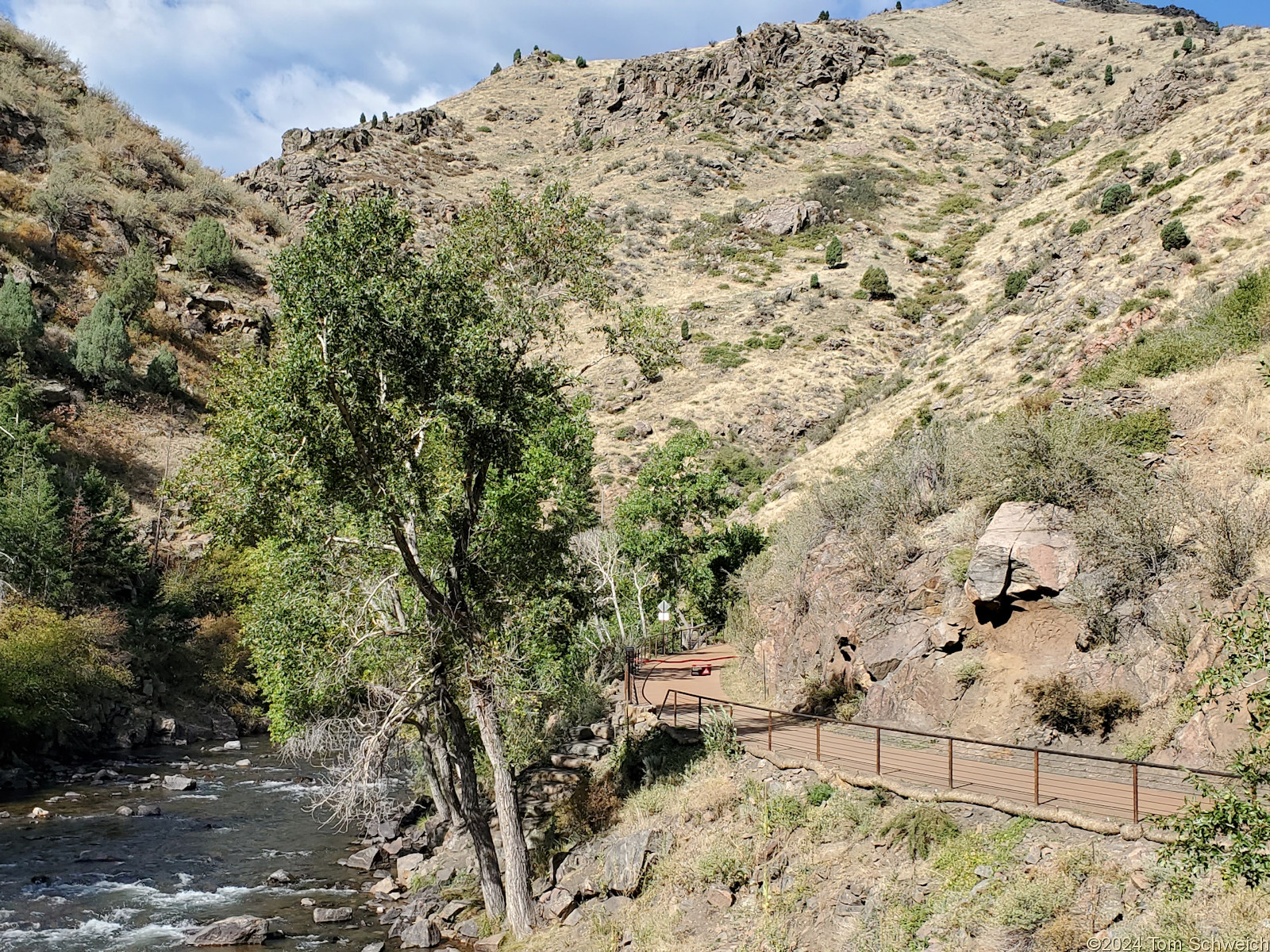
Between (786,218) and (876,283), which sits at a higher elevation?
(786,218)

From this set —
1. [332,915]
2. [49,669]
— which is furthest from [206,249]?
[332,915]

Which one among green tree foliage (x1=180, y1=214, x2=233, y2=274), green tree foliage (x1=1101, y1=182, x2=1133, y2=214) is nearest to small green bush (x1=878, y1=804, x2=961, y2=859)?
green tree foliage (x1=1101, y1=182, x2=1133, y2=214)

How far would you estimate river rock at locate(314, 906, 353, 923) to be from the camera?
1625 cm

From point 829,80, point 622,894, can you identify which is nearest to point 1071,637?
point 622,894

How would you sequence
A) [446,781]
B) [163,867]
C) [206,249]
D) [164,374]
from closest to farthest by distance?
1. [446,781]
2. [163,867]
3. [164,374]
4. [206,249]

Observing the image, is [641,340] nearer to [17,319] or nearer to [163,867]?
[163,867]

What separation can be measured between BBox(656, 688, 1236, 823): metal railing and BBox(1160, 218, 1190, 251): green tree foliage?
29.2 metres

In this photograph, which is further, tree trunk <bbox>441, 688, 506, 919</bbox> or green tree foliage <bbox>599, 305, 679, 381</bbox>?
green tree foliage <bbox>599, 305, 679, 381</bbox>

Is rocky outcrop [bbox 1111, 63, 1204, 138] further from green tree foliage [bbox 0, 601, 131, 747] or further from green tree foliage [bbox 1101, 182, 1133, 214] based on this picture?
green tree foliage [bbox 0, 601, 131, 747]

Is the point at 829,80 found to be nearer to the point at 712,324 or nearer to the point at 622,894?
the point at 712,324

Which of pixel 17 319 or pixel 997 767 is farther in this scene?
pixel 17 319

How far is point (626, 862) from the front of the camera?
14.3 meters

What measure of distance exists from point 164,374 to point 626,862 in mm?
55421

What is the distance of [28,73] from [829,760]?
9884cm
